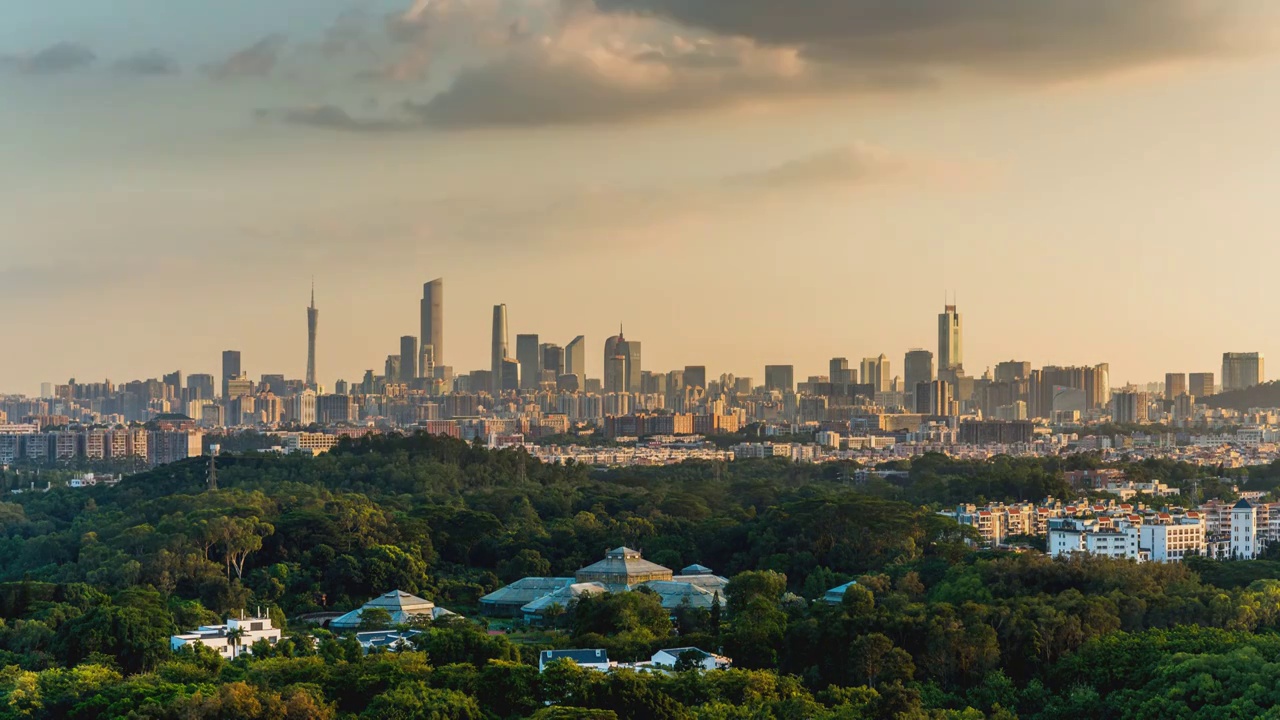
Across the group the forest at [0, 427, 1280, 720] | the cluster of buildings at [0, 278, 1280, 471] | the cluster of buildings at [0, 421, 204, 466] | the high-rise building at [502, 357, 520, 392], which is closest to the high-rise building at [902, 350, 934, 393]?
the cluster of buildings at [0, 278, 1280, 471]

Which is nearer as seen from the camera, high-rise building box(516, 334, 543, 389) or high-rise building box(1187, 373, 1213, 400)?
high-rise building box(1187, 373, 1213, 400)

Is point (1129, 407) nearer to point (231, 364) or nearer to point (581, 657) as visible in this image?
point (231, 364)

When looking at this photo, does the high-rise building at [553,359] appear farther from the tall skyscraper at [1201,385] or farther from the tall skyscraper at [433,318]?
the tall skyscraper at [1201,385]

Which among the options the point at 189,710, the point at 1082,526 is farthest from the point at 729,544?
the point at 189,710

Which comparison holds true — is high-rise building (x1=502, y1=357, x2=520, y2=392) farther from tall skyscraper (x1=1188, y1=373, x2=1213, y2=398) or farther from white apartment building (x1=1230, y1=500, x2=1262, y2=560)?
white apartment building (x1=1230, y1=500, x2=1262, y2=560)

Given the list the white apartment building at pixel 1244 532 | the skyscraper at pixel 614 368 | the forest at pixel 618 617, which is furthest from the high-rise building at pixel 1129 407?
the white apartment building at pixel 1244 532

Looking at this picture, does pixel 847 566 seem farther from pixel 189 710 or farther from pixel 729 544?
pixel 189 710
